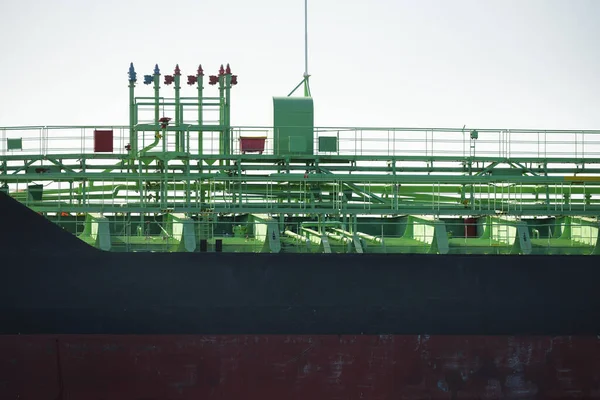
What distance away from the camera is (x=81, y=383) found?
730 inches

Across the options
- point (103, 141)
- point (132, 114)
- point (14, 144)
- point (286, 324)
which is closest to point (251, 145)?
point (132, 114)

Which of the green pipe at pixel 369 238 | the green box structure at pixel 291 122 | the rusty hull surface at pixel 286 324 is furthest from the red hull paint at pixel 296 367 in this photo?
the green box structure at pixel 291 122

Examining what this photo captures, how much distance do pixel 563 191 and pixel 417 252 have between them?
5.28 meters

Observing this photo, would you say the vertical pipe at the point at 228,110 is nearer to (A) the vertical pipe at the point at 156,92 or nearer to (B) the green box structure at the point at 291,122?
(B) the green box structure at the point at 291,122

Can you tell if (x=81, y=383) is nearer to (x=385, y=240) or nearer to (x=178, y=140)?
(x=178, y=140)

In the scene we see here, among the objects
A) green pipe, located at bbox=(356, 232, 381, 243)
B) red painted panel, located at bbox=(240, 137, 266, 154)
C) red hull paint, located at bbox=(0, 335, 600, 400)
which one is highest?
red painted panel, located at bbox=(240, 137, 266, 154)

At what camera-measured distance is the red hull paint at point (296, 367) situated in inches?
732

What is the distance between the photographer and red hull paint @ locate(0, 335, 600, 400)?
18.6 meters

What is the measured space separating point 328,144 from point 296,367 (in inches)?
248

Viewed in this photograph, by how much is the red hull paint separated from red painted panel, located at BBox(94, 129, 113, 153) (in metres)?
5.15

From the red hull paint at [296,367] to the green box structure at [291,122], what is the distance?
18.3 ft

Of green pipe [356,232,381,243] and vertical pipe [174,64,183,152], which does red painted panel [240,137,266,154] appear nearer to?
vertical pipe [174,64,183,152]

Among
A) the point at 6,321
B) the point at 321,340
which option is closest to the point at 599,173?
the point at 321,340

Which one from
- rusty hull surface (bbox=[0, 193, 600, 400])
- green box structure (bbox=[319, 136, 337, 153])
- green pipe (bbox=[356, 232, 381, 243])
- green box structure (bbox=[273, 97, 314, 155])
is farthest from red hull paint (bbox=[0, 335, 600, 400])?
green box structure (bbox=[273, 97, 314, 155])
